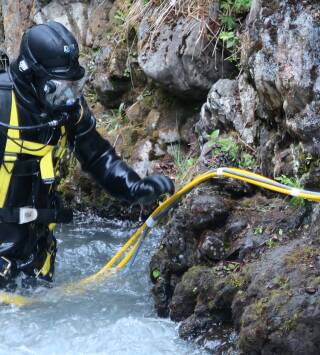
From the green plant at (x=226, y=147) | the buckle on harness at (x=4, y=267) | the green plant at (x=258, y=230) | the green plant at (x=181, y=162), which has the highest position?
the green plant at (x=226, y=147)

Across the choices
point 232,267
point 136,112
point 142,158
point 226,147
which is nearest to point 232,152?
point 226,147

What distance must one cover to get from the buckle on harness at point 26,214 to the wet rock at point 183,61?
2.18 m

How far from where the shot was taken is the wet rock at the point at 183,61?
5715mm

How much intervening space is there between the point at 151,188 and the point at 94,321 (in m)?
0.89

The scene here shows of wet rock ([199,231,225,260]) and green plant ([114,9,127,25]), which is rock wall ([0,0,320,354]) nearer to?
wet rock ([199,231,225,260])

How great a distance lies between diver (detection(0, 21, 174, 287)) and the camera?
3992 millimetres

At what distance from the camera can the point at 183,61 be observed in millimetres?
5727

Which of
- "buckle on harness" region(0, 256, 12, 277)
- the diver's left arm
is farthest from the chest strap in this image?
the diver's left arm

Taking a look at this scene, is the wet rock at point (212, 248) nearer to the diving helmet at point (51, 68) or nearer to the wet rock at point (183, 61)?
the diving helmet at point (51, 68)

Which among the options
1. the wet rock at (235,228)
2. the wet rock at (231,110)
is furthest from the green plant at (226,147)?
the wet rock at (235,228)

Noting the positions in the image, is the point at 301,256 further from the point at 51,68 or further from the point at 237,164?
the point at 51,68

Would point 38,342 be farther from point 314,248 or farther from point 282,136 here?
point 282,136

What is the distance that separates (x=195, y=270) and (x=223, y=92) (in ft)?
5.91

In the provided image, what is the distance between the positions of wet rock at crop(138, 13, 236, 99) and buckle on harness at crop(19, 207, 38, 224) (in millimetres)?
2179
